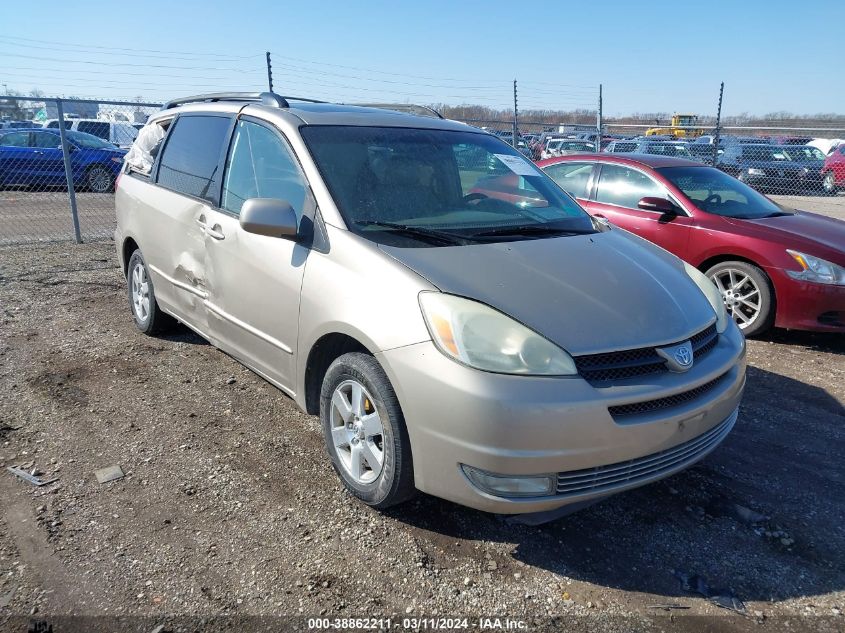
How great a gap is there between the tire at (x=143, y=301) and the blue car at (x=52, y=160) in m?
9.91

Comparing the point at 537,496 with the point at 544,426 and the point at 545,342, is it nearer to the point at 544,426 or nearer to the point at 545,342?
the point at 544,426

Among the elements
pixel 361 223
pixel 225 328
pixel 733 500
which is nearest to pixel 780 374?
pixel 733 500

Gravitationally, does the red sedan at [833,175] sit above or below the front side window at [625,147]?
below

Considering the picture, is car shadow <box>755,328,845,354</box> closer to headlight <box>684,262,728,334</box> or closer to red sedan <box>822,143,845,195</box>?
headlight <box>684,262,728,334</box>

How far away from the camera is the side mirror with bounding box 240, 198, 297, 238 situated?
3.14 m

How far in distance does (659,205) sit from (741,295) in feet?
3.75

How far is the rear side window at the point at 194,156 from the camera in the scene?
13.5 ft

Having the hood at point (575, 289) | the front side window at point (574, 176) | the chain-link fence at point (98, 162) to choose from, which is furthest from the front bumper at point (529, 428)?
the chain-link fence at point (98, 162)

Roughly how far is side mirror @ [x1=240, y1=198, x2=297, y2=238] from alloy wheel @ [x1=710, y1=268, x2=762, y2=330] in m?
4.11

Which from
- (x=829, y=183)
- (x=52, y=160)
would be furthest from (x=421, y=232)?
(x=829, y=183)

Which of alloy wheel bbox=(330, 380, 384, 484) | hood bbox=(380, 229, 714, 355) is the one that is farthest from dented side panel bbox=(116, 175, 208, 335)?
hood bbox=(380, 229, 714, 355)

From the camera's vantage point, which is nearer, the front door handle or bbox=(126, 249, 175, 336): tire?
the front door handle

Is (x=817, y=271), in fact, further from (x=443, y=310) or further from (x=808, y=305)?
(x=443, y=310)

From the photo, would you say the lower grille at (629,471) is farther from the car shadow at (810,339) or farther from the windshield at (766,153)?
the windshield at (766,153)
